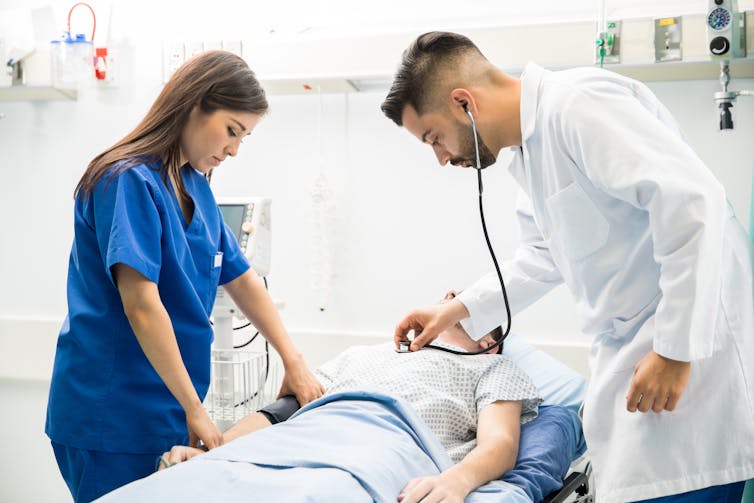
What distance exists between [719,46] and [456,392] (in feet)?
4.61

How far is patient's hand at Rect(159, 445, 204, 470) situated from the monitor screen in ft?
3.24

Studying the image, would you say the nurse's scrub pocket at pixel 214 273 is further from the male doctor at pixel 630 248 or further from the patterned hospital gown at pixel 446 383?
the male doctor at pixel 630 248

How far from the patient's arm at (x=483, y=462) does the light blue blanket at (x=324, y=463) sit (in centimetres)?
3

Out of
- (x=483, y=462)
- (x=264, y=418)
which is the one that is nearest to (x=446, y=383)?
(x=483, y=462)

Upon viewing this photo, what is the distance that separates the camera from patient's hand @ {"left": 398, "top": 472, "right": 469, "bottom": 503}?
140 centimetres

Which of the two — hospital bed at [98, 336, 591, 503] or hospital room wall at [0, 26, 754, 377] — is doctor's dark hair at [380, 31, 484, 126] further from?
hospital room wall at [0, 26, 754, 377]

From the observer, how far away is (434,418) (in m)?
1.88

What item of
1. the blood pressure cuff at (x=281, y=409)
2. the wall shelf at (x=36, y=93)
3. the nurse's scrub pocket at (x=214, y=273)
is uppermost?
the wall shelf at (x=36, y=93)

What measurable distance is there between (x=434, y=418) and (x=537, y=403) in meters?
0.31

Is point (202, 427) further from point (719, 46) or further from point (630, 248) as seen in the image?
point (719, 46)

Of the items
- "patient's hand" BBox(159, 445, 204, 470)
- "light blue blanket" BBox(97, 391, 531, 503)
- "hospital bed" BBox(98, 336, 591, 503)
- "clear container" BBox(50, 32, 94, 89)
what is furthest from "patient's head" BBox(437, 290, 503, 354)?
"clear container" BBox(50, 32, 94, 89)

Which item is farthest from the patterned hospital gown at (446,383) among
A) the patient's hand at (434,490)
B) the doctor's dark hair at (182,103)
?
the doctor's dark hair at (182,103)

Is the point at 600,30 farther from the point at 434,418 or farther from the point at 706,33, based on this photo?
the point at 434,418

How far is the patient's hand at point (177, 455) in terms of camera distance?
148 centimetres
